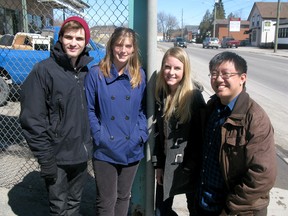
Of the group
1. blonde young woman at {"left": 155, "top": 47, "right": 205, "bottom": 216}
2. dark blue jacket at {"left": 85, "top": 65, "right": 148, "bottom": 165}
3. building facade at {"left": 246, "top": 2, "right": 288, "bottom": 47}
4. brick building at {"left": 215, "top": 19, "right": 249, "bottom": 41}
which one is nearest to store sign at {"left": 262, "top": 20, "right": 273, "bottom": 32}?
building facade at {"left": 246, "top": 2, "right": 288, "bottom": 47}

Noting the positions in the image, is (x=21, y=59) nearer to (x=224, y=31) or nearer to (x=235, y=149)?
(x=235, y=149)

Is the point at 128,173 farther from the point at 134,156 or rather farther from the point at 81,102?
the point at 81,102

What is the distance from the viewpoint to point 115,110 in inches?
89.9

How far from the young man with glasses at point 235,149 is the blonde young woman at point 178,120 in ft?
0.54

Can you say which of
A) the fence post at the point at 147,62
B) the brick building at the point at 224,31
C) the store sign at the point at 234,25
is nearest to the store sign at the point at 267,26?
the store sign at the point at 234,25

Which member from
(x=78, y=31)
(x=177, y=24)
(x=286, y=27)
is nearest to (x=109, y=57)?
(x=78, y=31)

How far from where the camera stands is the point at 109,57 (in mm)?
2299

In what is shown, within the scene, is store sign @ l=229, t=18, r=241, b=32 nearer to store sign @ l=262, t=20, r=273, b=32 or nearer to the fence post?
store sign @ l=262, t=20, r=273, b=32

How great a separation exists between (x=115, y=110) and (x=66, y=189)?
0.78 meters

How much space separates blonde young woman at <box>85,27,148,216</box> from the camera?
89.0 inches

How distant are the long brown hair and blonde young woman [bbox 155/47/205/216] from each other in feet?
0.57

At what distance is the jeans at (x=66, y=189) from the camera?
93.5 inches

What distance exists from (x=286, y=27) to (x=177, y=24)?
209 feet

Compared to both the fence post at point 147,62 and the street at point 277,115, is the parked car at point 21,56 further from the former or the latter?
the fence post at point 147,62
